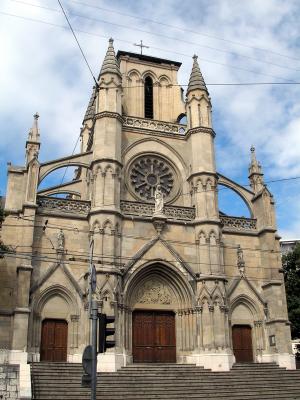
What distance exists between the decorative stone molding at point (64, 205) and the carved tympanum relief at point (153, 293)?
17.0ft

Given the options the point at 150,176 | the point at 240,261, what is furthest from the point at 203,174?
the point at 240,261

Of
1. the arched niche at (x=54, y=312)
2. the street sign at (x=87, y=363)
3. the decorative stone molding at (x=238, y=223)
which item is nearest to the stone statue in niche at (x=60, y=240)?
the arched niche at (x=54, y=312)

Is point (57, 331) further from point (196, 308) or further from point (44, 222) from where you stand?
point (196, 308)

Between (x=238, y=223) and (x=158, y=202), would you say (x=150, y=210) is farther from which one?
(x=238, y=223)

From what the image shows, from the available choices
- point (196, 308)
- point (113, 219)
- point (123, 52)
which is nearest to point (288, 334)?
point (196, 308)

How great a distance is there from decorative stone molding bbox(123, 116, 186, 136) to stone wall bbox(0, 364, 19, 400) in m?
16.1

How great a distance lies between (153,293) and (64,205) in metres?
6.81

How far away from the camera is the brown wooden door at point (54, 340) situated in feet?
74.7

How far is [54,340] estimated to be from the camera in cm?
2306

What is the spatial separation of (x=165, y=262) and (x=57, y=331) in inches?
259

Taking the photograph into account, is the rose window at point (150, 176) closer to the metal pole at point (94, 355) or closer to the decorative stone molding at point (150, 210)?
the decorative stone molding at point (150, 210)

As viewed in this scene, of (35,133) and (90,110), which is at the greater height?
(90,110)

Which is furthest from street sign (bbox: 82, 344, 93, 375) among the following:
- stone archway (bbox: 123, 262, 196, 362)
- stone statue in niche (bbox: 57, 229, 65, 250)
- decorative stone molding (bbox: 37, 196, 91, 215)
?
decorative stone molding (bbox: 37, 196, 91, 215)

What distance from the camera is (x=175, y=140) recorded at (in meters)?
30.1
